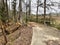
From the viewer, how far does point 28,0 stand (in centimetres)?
4703

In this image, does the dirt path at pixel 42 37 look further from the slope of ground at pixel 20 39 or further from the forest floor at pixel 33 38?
the slope of ground at pixel 20 39

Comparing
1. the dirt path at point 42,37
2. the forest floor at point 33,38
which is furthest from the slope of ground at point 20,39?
the dirt path at point 42,37

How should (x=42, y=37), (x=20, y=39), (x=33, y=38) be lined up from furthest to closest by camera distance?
(x=42, y=37), (x=33, y=38), (x=20, y=39)

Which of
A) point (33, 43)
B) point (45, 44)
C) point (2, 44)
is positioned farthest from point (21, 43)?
point (2, 44)

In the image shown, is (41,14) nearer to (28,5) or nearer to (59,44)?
(28,5)

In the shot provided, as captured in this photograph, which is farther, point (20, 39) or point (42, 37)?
point (42, 37)

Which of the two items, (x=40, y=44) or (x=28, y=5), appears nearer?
(x=40, y=44)

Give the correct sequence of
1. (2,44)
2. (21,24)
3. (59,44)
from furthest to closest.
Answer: (21,24) → (2,44) → (59,44)

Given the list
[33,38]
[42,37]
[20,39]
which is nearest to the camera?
[20,39]

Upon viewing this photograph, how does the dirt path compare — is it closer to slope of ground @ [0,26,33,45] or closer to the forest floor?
the forest floor

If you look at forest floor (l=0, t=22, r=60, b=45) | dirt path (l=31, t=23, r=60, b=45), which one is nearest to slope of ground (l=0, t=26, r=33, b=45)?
forest floor (l=0, t=22, r=60, b=45)

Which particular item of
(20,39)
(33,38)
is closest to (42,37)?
(33,38)

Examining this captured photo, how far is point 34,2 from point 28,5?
206cm

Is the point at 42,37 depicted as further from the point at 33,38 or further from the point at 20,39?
the point at 20,39
